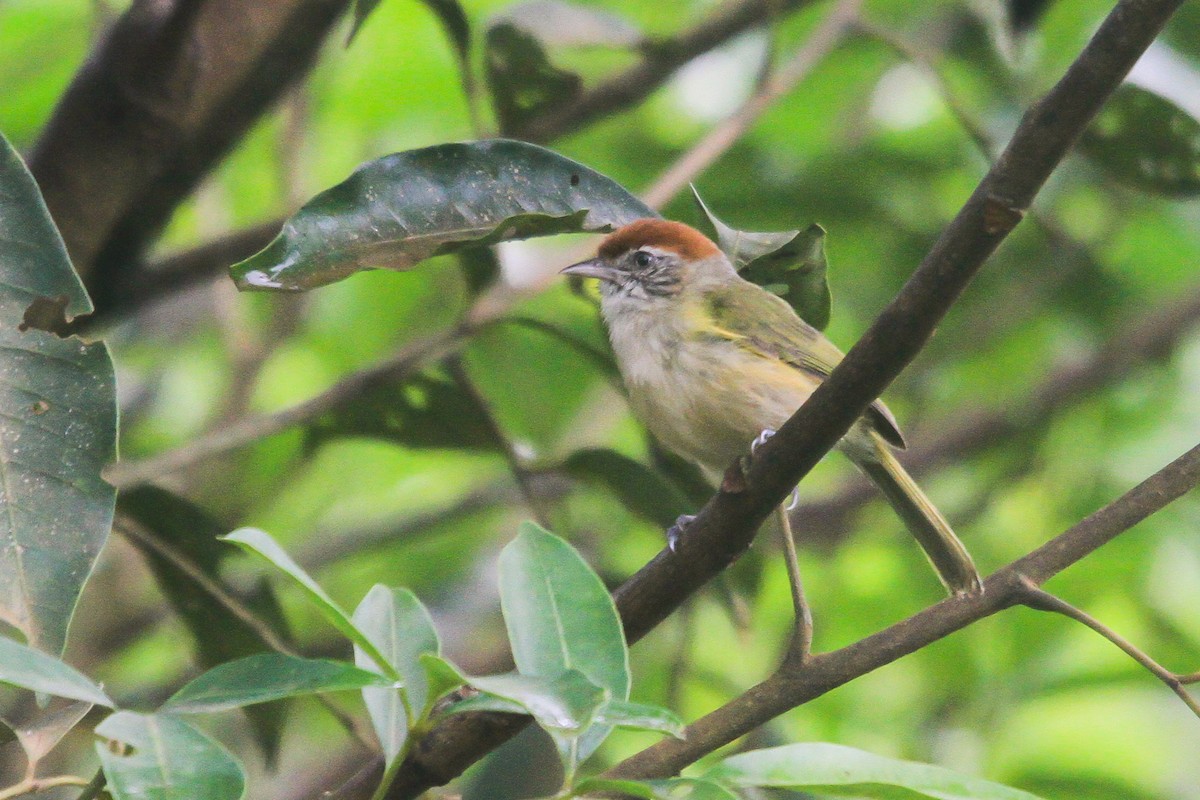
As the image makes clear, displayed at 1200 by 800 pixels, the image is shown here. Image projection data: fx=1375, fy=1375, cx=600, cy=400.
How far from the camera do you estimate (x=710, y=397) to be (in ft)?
11.0

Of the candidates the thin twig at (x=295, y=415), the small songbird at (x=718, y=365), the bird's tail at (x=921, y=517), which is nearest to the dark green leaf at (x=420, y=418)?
the thin twig at (x=295, y=415)

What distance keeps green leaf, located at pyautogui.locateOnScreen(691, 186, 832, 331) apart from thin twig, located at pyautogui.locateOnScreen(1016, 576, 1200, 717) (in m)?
0.90

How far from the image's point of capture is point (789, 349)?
11.8 feet

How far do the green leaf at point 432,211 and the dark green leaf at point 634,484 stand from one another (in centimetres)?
71

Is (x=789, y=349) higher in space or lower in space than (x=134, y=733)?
lower

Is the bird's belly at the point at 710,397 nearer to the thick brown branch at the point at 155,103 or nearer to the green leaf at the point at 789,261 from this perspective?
the green leaf at the point at 789,261

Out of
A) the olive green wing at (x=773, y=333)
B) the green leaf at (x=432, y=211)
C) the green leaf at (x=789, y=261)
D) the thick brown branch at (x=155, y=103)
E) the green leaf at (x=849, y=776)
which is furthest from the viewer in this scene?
the olive green wing at (x=773, y=333)

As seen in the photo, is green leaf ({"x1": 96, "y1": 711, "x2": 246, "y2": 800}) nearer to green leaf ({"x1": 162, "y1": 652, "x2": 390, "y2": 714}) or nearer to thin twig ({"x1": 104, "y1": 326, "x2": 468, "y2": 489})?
green leaf ({"x1": 162, "y1": 652, "x2": 390, "y2": 714})

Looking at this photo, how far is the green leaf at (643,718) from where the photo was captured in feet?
4.76

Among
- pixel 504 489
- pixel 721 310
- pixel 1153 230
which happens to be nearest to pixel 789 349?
pixel 721 310

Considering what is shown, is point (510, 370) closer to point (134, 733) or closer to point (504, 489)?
point (504, 489)

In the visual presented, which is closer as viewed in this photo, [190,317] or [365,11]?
[365,11]

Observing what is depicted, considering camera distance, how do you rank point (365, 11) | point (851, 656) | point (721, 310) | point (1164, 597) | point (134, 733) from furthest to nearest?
point (1164, 597) < point (721, 310) < point (365, 11) < point (851, 656) < point (134, 733)

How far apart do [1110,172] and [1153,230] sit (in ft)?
6.79
